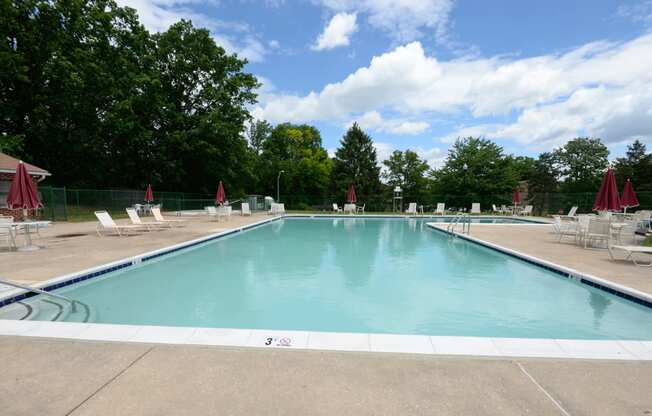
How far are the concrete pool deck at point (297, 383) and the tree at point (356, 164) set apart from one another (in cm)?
2833

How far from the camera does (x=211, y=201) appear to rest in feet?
88.0

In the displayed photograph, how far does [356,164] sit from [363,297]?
27.1m

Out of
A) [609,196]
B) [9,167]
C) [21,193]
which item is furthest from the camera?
[9,167]

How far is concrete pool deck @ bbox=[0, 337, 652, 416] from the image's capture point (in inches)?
75.5

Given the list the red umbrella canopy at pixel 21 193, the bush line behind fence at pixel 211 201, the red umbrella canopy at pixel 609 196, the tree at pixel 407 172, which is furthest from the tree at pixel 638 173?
the red umbrella canopy at pixel 21 193

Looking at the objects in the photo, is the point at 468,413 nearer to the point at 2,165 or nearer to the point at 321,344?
the point at 321,344

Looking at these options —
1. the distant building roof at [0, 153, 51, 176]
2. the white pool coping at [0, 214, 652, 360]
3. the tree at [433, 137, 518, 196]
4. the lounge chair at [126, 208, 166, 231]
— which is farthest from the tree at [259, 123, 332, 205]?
the white pool coping at [0, 214, 652, 360]

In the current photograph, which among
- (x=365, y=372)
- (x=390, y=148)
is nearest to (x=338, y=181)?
(x=390, y=148)

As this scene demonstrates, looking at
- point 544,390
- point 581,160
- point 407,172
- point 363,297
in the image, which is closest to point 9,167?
point 363,297

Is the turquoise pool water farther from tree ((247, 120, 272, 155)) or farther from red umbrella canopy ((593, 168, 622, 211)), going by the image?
tree ((247, 120, 272, 155))

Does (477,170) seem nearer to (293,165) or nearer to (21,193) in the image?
(293,165)

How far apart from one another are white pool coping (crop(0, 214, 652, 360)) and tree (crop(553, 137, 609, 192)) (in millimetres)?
40707

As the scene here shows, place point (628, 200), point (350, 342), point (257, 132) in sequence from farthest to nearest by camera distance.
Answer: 1. point (257, 132)
2. point (628, 200)
3. point (350, 342)

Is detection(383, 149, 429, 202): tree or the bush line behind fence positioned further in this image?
detection(383, 149, 429, 202): tree
